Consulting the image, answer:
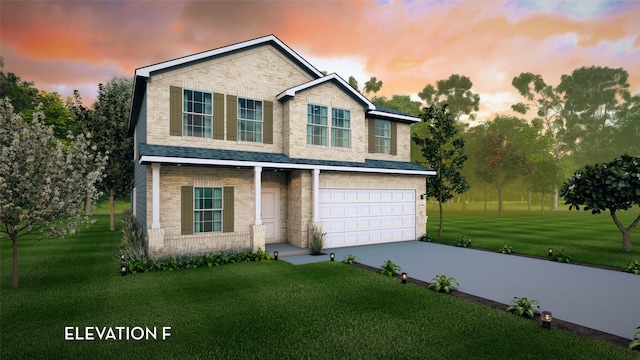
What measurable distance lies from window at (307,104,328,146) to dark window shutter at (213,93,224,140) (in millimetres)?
4014

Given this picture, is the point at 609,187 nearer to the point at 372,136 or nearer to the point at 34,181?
the point at 372,136

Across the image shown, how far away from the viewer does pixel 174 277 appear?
32.1 feet

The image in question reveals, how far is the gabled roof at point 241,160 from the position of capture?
37.2ft

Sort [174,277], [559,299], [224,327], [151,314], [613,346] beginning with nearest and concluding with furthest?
[613,346] → [224,327] → [151,314] → [559,299] → [174,277]

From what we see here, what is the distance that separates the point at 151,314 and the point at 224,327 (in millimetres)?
1878

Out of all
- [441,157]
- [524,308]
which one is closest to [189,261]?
[524,308]

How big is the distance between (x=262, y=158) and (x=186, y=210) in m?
3.68

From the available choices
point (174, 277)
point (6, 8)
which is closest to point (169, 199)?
point (174, 277)

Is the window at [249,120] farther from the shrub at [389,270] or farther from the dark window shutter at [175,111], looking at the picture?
the shrub at [389,270]

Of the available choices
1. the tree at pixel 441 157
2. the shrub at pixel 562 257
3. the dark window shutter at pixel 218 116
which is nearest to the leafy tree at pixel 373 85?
the tree at pixel 441 157

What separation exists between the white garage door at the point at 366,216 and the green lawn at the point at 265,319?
5.32 metres

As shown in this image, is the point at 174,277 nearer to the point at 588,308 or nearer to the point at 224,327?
the point at 224,327

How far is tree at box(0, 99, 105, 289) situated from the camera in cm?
830

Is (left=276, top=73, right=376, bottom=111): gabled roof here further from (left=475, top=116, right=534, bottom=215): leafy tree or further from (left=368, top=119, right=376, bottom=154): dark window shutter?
(left=475, top=116, right=534, bottom=215): leafy tree
